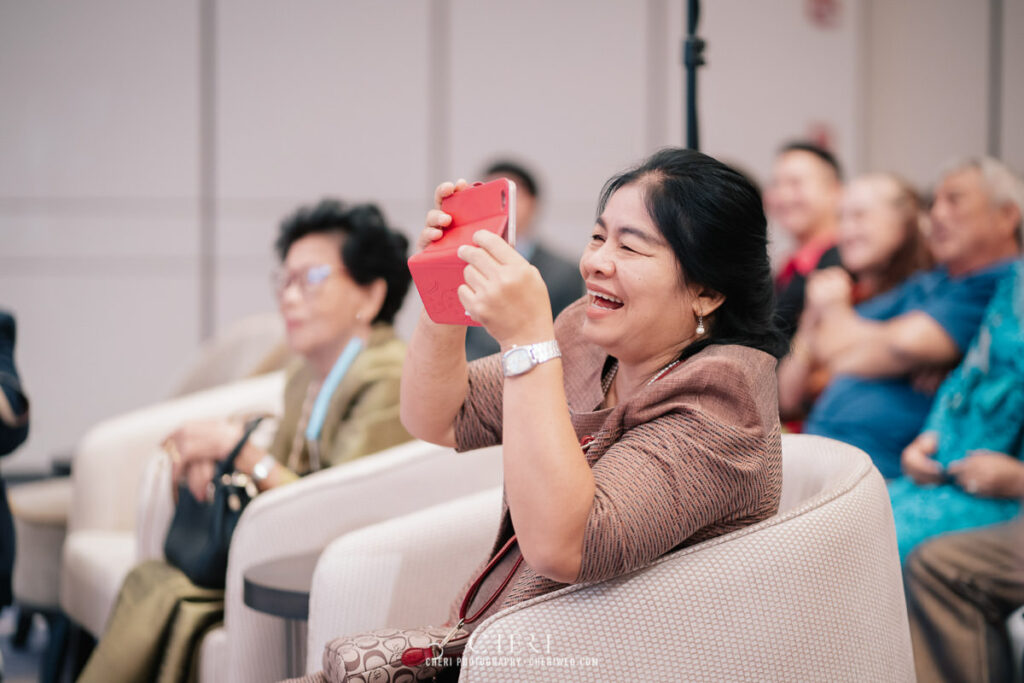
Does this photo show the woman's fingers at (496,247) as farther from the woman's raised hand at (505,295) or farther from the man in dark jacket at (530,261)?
the man in dark jacket at (530,261)

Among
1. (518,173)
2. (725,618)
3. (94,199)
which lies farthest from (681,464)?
(94,199)

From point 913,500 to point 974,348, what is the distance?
1.21ft

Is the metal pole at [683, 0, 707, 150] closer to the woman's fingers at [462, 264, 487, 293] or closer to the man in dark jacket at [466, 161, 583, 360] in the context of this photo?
the woman's fingers at [462, 264, 487, 293]

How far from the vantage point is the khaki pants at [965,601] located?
191cm

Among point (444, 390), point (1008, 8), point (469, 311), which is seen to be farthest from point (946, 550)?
point (1008, 8)

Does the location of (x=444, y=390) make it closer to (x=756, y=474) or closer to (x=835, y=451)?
(x=756, y=474)

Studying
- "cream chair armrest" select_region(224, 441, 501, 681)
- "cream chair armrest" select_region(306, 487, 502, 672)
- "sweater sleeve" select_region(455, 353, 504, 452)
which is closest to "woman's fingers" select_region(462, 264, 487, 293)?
"sweater sleeve" select_region(455, 353, 504, 452)

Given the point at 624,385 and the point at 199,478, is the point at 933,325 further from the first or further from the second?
the point at 199,478

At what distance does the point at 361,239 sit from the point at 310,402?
407 millimetres

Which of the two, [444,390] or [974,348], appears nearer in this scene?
[444,390]

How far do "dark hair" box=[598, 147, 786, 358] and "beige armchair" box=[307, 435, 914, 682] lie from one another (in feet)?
0.83

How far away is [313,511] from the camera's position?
2.01m

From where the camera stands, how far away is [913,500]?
2248 mm

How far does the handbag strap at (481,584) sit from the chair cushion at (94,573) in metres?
1.32
